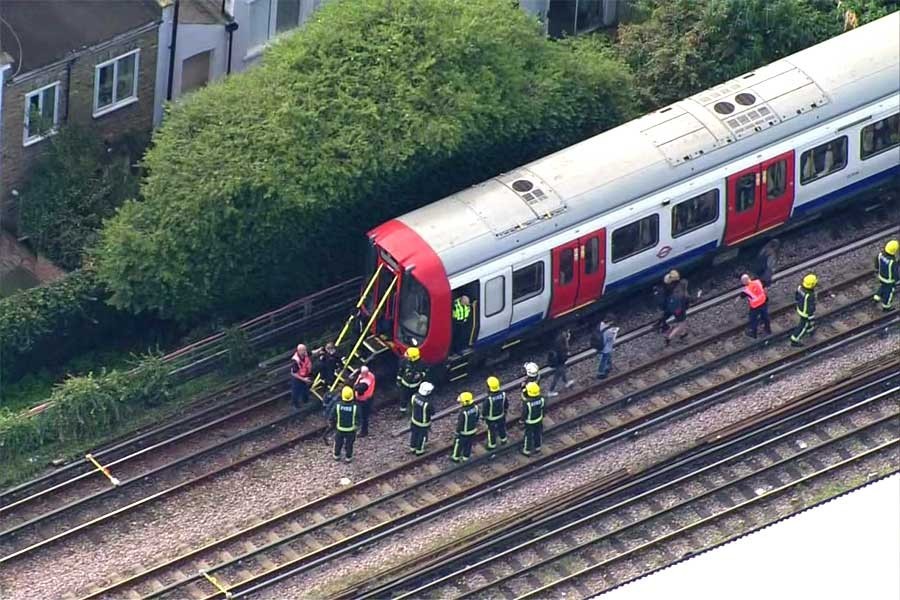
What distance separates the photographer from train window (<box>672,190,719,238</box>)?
43.3 metres

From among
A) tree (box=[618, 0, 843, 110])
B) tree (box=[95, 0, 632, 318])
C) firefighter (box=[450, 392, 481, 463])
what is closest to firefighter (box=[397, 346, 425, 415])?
firefighter (box=[450, 392, 481, 463])

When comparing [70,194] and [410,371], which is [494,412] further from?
[70,194]

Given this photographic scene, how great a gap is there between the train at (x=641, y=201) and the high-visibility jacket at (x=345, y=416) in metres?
1.62

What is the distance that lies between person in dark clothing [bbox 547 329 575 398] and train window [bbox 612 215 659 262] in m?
1.60

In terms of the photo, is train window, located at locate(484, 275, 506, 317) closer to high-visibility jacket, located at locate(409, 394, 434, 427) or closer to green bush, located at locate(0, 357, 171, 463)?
high-visibility jacket, located at locate(409, 394, 434, 427)

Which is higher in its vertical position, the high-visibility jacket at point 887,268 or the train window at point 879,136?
the train window at point 879,136

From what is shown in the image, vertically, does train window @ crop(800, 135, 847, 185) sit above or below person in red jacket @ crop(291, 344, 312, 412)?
above

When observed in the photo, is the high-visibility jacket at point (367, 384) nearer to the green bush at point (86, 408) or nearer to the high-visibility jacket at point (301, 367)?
the high-visibility jacket at point (301, 367)

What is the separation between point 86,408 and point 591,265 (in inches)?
339

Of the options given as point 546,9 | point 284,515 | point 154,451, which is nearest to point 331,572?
point 284,515

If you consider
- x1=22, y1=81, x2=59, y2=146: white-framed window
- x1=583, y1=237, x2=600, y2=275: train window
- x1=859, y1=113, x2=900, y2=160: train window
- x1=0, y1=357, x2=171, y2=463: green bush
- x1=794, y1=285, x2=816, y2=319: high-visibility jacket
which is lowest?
x1=0, y1=357, x2=171, y2=463: green bush

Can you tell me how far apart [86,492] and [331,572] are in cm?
454

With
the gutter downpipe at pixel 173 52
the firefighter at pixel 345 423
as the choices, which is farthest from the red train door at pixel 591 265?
the gutter downpipe at pixel 173 52

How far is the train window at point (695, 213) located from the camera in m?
43.3
